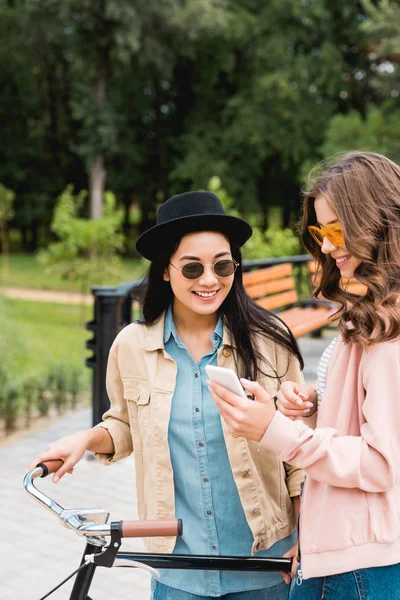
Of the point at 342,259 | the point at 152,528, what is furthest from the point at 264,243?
the point at 152,528

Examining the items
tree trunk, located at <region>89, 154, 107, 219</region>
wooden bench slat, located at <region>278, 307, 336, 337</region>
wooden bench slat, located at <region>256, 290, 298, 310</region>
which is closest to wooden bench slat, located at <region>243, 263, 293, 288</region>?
wooden bench slat, located at <region>256, 290, 298, 310</region>

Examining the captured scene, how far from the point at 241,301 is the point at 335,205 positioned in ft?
2.02

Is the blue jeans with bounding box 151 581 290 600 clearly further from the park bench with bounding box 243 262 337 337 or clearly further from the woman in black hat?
the park bench with bounding box 243 262 337 337

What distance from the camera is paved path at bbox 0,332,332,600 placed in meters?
4.28

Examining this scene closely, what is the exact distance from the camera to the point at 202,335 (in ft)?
7.74

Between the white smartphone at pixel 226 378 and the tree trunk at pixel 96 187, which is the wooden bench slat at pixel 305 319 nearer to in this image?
the white smartphone at pixel 226 378

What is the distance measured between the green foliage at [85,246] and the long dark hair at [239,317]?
16.3m

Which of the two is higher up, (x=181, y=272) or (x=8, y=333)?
(x=181, y=272)

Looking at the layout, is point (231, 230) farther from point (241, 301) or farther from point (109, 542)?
point (109, 542)

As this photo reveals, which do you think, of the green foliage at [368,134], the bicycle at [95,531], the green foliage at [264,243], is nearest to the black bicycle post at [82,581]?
the bicycle at [95,531]

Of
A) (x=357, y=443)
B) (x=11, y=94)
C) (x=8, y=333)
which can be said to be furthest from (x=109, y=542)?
(x=11, y=94)

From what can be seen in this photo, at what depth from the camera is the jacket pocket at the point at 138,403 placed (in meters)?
2.25

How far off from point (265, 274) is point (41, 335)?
360 inches

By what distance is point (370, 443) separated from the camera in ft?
5.41
